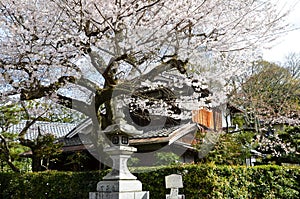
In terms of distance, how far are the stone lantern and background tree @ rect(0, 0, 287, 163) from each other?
144 cm

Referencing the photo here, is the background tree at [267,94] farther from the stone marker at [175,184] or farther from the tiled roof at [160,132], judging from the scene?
the stone marker at [175,184]

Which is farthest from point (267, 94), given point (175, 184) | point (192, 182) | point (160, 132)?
point (175, 184)

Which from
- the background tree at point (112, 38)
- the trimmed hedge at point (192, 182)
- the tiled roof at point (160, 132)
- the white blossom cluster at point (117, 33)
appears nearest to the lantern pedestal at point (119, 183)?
the trimmed hedge at point (192, 182)

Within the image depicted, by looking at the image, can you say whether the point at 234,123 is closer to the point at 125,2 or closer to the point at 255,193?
the point at 255,193

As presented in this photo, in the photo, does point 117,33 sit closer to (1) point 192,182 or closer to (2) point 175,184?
(2) point 175,184

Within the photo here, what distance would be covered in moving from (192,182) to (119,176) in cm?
215

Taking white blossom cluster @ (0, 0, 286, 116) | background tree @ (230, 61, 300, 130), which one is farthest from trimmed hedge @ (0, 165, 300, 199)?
background tree @ (230, 61, 300, 130)

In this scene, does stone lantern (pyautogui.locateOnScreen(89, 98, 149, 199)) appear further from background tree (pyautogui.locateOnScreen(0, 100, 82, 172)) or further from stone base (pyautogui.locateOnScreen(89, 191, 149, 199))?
background tree (pyautogui.locateOnScreen(0, 100, 82, 172))

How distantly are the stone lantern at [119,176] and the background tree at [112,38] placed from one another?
4.74ft

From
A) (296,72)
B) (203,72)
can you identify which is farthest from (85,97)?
(296,72)

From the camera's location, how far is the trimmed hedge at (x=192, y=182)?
729cm

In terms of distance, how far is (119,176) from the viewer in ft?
19.3

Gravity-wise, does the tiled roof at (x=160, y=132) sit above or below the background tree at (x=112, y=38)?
below

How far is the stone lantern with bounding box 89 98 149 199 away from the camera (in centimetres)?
586
